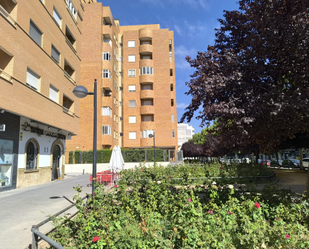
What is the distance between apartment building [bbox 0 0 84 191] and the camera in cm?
1155

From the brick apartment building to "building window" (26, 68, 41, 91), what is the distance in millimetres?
18550

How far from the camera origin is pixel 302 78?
Answer: 626cm

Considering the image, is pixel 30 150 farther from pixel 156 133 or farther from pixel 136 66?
pixel 136 66

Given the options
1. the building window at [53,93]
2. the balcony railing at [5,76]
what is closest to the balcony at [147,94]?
the building window at [53,93]

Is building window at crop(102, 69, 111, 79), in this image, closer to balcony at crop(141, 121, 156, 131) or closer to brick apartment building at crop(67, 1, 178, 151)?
brick apartment building at crop(67, 1, 178, 151)

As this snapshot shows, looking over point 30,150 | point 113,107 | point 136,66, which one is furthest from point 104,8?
point 30,150

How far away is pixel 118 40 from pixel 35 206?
37263mm

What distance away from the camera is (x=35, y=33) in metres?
14.2

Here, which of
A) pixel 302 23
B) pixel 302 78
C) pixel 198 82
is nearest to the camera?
pixel 302 23

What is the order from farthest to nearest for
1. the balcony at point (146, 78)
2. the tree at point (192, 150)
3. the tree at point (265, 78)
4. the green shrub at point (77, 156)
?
the tree at point (192, 150), the balcony at point (146, 78), the green shrub at point (77, 156), the tree at point (265, 78)

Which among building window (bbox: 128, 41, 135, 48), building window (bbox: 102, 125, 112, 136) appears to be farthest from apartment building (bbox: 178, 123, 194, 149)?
building window (bbox: 102, 125, 112, 136)

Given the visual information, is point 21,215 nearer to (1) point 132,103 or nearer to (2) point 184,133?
(1) point 132,103

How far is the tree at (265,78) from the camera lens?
567 cm

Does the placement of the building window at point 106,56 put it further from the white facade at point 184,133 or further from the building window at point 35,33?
the white facade at point 184,133
